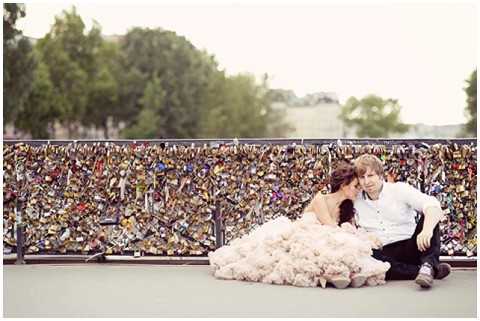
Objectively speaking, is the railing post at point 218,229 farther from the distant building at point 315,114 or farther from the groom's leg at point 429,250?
the distant building at point 315,114

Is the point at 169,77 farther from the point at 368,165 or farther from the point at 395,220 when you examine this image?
the point at 395,220

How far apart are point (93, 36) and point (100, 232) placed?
52.9 meters

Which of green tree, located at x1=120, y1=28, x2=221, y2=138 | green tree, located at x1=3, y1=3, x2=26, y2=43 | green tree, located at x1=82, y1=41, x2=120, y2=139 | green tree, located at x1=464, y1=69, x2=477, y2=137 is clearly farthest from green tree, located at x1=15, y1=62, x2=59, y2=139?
green tree, located at x1=464, y1=69, x2=477, y2=137

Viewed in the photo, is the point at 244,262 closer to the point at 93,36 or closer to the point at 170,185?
the point at 170,185

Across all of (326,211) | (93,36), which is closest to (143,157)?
(326,211)

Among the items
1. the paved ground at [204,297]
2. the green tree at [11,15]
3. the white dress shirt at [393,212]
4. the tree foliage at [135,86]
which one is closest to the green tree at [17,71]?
the green tree at [11,15]

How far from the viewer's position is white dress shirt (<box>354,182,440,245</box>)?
8164 mm

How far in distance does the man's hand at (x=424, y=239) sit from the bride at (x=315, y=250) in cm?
38

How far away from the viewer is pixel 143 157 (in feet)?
31.3

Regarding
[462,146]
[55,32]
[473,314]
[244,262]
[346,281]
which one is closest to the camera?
[473,314]

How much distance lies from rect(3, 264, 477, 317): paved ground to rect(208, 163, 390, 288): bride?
13 centimetres

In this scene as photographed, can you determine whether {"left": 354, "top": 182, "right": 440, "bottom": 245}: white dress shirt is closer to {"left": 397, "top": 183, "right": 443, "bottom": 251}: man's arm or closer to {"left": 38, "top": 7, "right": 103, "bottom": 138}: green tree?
{"left": 397, "top": 183, "right": 443, "bottom": 251}: man's arm

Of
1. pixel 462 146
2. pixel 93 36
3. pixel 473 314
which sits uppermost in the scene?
pixel 93 36

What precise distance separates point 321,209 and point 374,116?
3348 inches
